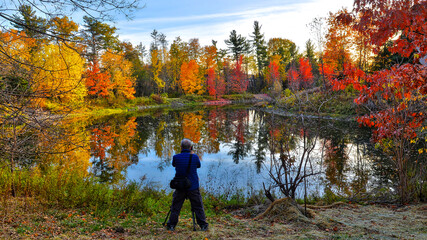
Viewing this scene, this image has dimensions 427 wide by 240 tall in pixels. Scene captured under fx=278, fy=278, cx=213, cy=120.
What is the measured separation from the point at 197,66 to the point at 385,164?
44.9 m

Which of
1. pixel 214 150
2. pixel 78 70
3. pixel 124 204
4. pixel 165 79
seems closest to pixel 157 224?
pixel 124 204

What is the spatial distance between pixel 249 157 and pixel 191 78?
132 ft

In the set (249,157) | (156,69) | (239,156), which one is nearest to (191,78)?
(156,69)

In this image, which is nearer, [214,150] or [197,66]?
[214,150]

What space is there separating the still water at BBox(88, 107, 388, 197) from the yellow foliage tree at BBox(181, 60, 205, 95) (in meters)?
31.5

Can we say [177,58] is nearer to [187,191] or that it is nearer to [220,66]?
[220,66]

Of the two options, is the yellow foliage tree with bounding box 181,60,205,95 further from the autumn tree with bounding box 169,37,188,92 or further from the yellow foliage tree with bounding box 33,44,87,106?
the yellow foliage tree with bounding box 33,44,87,106

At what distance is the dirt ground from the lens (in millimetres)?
4582

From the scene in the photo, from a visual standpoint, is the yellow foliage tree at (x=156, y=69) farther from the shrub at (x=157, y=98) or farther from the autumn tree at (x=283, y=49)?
the autumn tree at (x=283, y=49)

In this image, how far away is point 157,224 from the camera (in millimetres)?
5484

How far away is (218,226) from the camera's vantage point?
5461 millimetres

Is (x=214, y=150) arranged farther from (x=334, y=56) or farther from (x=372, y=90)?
(x=334, y=56)

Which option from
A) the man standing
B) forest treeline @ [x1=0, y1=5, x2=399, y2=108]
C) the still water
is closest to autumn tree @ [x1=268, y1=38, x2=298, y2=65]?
forest treeline @ [x1=0, y1=5, x2=399, y2=108]

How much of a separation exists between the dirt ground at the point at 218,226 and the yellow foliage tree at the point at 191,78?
153 feet
